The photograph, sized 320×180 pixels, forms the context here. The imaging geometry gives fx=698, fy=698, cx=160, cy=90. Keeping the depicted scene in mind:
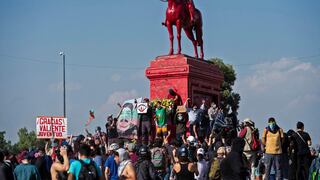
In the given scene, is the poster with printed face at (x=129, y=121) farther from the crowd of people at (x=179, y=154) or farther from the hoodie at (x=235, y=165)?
the hoodie at (x=235, y=165)

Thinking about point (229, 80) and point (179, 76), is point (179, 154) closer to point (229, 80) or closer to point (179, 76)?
point (179, 76)

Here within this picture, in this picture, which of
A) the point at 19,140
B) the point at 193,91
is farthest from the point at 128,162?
the point at 19,140

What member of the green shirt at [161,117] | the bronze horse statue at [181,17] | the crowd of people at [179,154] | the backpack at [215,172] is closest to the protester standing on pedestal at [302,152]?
the crowd of people at [179,154]

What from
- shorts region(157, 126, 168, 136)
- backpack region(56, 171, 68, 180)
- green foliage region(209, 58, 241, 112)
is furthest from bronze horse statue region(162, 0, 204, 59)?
green foliage region(209, 58, 241, 112)

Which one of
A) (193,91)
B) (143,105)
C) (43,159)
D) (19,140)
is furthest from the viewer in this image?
(19,140)

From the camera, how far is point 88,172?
39.1 ft

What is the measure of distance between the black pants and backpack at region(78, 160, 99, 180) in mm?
8706

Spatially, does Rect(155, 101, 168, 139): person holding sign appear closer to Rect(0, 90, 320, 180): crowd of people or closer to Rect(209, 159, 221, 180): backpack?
Rect(0, 90, 320, 180): crowd of people

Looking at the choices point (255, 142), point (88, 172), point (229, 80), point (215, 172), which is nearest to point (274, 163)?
point (255, 142)

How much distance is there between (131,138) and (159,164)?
1009 centimetres

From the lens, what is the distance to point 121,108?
2809 centimetres

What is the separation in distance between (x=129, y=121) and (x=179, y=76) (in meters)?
3.02

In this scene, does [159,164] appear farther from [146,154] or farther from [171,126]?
[171,126]

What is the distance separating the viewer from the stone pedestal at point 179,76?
94.3 feet
